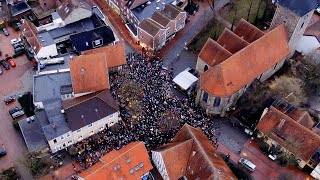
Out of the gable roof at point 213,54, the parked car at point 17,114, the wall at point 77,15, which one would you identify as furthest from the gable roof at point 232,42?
the parked car at point 17,114

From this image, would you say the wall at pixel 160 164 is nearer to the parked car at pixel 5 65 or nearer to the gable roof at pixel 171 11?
the gable roof at pixel 171 11

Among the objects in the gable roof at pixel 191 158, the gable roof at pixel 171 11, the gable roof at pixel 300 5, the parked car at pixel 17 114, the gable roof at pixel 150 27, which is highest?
the gable roof at pixel 300 5

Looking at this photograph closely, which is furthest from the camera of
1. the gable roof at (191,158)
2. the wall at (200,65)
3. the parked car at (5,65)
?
the parked car at (5,65)

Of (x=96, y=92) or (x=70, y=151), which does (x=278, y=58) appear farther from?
(x=70, y=151)

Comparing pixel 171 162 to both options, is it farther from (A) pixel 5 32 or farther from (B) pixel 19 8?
(B) pixel 19 8

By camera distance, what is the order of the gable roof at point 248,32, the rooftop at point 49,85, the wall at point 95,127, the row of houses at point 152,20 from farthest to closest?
the row of houses at point 152,20, the gable roof at point 248,32, the rooftop at point 49,85, the wall at point 95,127

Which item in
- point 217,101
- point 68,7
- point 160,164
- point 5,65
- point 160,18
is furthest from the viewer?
point 68,7

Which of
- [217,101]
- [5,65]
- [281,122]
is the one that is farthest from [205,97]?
[5,65]
